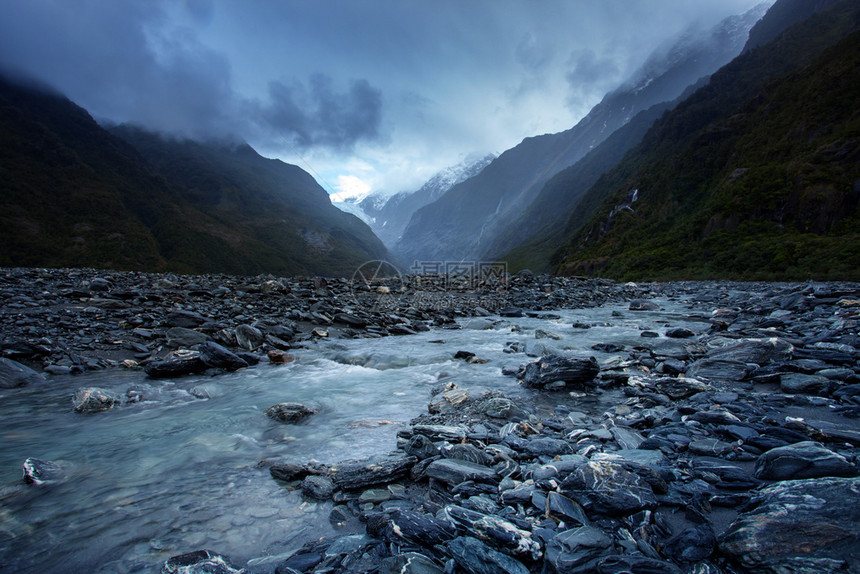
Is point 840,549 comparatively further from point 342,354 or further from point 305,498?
point 342,354

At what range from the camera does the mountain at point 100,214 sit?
7919 centimetres

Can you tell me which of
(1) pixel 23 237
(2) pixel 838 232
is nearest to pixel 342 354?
(2) pixel 838 232

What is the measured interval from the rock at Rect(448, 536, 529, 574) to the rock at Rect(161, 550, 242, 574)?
1.83m

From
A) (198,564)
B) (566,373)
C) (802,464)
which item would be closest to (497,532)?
(198,564)

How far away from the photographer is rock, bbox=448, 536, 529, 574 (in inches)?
95.1

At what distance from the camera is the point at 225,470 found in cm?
460

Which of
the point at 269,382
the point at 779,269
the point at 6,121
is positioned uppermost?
the point at 6,121

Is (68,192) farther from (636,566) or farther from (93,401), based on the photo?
(636,566)

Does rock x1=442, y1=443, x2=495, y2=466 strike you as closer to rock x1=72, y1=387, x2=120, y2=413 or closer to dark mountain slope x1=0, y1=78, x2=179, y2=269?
rock x1=72, y1=387, x2=120, y2=413

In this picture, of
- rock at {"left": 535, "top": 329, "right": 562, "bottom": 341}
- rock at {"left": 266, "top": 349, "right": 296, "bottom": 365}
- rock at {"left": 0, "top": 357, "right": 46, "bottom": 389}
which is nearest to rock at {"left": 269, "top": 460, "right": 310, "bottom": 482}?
rock at {"left": 266, "top": 349, "right": 296, "bottom": 365}

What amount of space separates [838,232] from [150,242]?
445 ft

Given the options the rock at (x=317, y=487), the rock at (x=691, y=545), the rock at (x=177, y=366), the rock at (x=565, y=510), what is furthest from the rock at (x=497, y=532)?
the rock at (x=177, y=366)

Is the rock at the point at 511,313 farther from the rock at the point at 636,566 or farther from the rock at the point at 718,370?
the rock at the point at 636,566

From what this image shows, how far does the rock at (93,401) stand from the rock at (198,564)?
5541 mm
